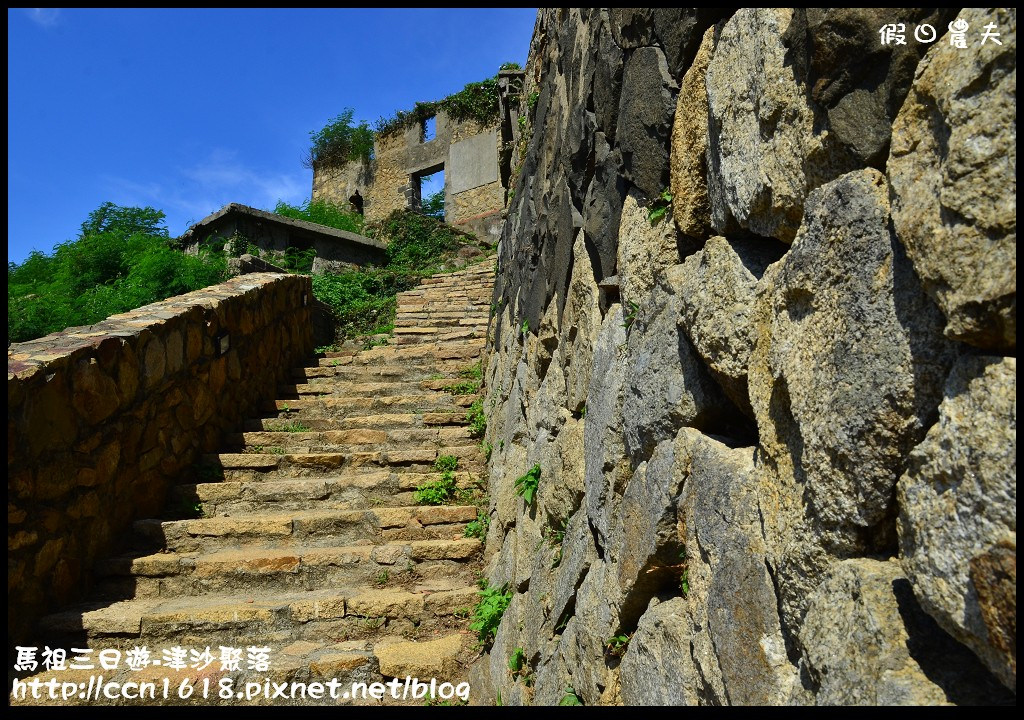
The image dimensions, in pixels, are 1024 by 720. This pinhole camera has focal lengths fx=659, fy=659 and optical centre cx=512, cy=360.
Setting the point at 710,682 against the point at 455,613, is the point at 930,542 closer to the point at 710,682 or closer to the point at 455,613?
the point at 710,682

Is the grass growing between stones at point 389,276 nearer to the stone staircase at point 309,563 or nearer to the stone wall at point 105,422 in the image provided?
the stone wall at point 105,422

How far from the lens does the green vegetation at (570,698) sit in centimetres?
200

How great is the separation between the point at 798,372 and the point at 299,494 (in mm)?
4040

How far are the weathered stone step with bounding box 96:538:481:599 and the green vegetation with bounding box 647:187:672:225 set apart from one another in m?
2.70

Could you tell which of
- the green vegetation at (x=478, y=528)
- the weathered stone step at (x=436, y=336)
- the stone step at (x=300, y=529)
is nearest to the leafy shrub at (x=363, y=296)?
the weathered stone step at (x=436, y=336)

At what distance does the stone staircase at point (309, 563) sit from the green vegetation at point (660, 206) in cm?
245

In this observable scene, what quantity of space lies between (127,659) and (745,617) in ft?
10.9

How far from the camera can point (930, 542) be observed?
0.79m

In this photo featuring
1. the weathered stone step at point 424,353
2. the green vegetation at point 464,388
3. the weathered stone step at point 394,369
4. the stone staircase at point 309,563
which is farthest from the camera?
the weathered stone step at point 424,353

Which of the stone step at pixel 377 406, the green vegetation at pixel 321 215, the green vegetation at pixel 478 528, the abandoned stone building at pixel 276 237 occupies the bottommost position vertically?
the green vegetation at pixel 478 528

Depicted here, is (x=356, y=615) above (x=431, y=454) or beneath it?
beneath

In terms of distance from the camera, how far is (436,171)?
1914cm

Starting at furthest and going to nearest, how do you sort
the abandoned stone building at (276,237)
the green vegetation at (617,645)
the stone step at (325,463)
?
the abandoned stone building at (276,237)
the stone step at (325,463)
the green vegetation at (617,645)
